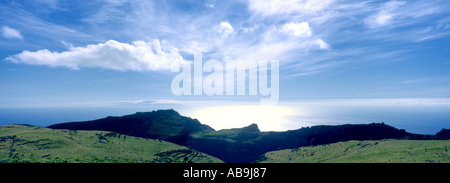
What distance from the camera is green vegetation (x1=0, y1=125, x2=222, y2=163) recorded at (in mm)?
70062

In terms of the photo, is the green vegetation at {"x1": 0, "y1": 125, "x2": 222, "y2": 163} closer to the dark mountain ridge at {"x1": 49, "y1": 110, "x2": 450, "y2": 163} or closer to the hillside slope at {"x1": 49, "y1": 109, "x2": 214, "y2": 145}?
the dark mountain ridge at {"x1": 49, "y1": 110, "x2": 450, "y2": 163}

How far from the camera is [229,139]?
156 m

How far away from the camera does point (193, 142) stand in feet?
525

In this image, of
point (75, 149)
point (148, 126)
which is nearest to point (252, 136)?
point (148, 126)

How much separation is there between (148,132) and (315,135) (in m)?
→ 145

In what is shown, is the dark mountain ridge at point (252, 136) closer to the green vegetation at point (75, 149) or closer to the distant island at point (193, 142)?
the distant island at point (193, 142)

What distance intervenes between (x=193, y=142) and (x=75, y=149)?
8595cm

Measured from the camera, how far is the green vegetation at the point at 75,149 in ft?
230

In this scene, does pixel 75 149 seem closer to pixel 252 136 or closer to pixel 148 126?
pixel 148 126

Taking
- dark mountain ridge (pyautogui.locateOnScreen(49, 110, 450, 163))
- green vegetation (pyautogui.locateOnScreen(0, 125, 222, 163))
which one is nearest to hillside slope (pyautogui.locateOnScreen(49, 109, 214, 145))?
dark mountain ridge (pyautogui.locateOnScreen(49, 110, 450, 163))
